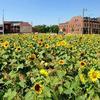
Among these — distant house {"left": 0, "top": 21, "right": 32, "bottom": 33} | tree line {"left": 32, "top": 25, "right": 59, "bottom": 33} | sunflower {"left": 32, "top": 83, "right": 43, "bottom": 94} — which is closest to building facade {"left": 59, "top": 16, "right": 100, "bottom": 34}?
tree line {"left": 32, "top": 25, "right": 59, "bottom": 33}

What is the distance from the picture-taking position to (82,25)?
3477 inches

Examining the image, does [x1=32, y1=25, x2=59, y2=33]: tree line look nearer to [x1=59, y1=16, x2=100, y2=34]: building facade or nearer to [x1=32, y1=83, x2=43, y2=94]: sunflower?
[x1=59, y1=16, x2=100, y2=34]: building facade

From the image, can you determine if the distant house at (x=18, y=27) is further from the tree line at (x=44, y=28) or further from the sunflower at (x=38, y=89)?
the sunflower at (x=38, y=89)

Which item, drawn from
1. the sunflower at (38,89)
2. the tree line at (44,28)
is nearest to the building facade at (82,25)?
the tree line at (44,28)

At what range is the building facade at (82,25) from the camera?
88.6 m

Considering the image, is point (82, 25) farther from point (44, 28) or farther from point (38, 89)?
point (38, 89)

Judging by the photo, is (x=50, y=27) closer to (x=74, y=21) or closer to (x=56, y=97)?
(x=74, y=21)

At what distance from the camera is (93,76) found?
3934 millimetres

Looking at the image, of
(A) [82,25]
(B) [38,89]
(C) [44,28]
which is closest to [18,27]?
(C) [44,28]

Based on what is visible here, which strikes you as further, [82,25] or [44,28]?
[44,28]

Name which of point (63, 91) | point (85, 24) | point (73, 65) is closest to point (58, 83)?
point (63, 91)

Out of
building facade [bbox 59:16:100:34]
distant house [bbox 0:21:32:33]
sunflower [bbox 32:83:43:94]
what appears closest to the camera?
sunflower [bbox 32:83:43:94]

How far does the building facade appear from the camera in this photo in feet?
291

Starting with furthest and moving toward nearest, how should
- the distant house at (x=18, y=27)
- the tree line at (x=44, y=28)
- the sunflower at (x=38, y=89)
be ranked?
the tree line at (x=44, y=28) < the distant house at (x=18, y=27) < the sunflower at (x=38, y=89)
